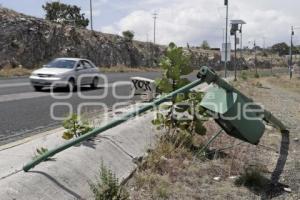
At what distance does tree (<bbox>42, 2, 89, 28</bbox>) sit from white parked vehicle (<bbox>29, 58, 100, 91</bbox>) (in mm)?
64700

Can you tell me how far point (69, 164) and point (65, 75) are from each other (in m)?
17.1

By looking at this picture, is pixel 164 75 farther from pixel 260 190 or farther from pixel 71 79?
pixel 71 79

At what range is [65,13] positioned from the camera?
94.9 metres

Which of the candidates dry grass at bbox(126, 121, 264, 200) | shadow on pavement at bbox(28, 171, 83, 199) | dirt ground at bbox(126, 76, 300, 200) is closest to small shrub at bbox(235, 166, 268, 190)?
dirt ground at bbox(126, 76, 300, 200)

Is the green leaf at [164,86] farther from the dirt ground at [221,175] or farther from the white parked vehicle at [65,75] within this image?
the white parked vehicle at [65,75]

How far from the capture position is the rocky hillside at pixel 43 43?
5497 centimetres

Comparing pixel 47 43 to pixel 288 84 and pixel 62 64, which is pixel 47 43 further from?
pixel 62 64

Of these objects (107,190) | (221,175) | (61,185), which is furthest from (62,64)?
(107,190)

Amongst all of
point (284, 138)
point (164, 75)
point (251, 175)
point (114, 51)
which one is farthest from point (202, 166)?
point (114, 51)

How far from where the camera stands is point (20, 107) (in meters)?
15.2

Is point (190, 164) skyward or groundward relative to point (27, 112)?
groundward

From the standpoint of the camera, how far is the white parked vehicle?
2258cm

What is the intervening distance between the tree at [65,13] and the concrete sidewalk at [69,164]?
268ft

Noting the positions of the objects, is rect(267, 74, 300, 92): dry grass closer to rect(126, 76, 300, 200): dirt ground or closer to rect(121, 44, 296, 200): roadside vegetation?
rect(126, 76, 300, 200): dirt ground
